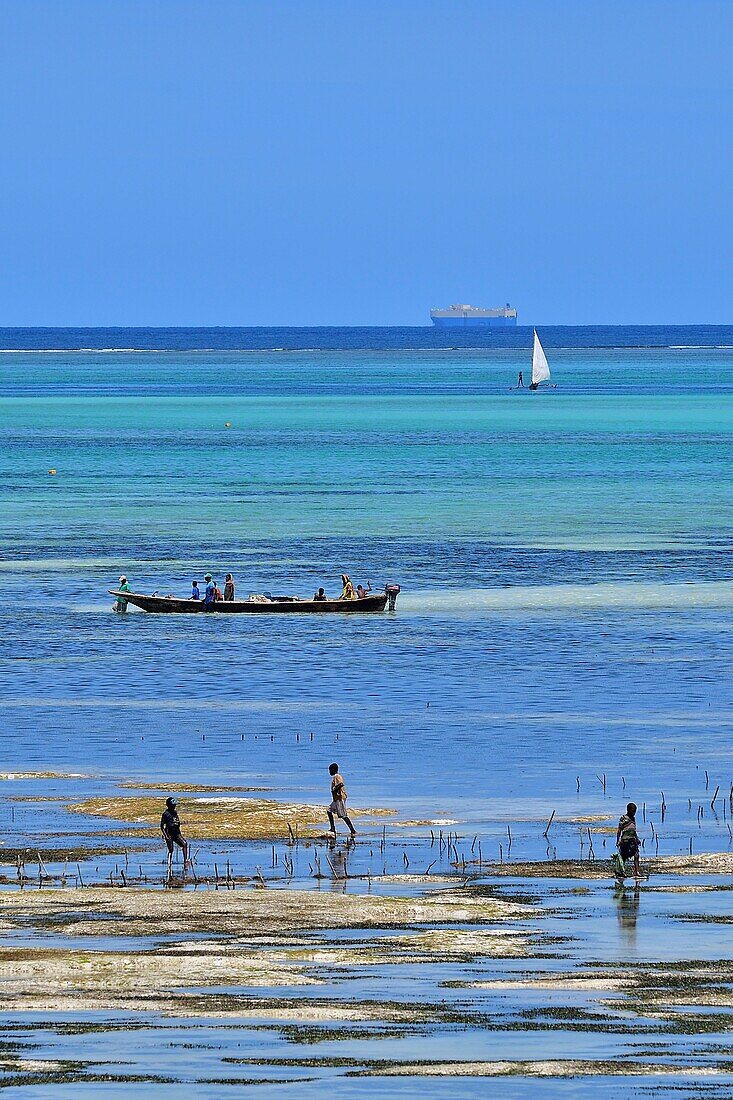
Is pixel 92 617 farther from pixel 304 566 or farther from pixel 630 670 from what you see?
pixel 630 670

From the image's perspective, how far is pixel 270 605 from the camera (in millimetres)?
72562

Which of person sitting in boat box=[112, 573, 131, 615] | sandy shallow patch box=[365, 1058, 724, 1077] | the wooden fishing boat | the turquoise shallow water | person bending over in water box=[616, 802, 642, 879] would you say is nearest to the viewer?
sandy shallow patch box=[365, 1058, 724, 1077]

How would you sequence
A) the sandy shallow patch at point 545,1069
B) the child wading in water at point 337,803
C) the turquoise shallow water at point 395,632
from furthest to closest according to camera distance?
the turquoise shallow water at point 395,632 < the child wading in water at point 337,803 < the sandy shallow patch at point 545,1069

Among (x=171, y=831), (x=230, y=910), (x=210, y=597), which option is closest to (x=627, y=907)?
(x=230, y=910)

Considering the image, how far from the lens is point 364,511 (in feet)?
365

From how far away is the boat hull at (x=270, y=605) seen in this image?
7262cm

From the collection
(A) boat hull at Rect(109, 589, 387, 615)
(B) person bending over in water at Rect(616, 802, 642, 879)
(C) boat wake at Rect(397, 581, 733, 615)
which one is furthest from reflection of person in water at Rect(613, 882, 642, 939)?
(A) boat hull at Rect(109, 589, 387, 615)

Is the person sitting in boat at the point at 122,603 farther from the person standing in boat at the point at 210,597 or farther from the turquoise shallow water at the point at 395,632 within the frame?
the person standing in boat at the point at 210,597

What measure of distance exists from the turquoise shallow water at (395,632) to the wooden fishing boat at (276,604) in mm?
838

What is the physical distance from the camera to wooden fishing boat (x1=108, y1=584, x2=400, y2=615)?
238 ft

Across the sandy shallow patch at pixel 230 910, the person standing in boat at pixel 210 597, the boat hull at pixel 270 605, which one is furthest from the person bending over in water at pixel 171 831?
the person standing in boat at pixel 210 597

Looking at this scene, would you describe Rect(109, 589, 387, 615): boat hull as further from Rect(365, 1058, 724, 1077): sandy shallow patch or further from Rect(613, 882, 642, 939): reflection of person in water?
Rect(365, 1058, 724, 1077): sandy shallow patch

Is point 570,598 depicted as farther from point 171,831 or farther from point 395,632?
point 171,831

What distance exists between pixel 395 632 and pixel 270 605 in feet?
19.3
